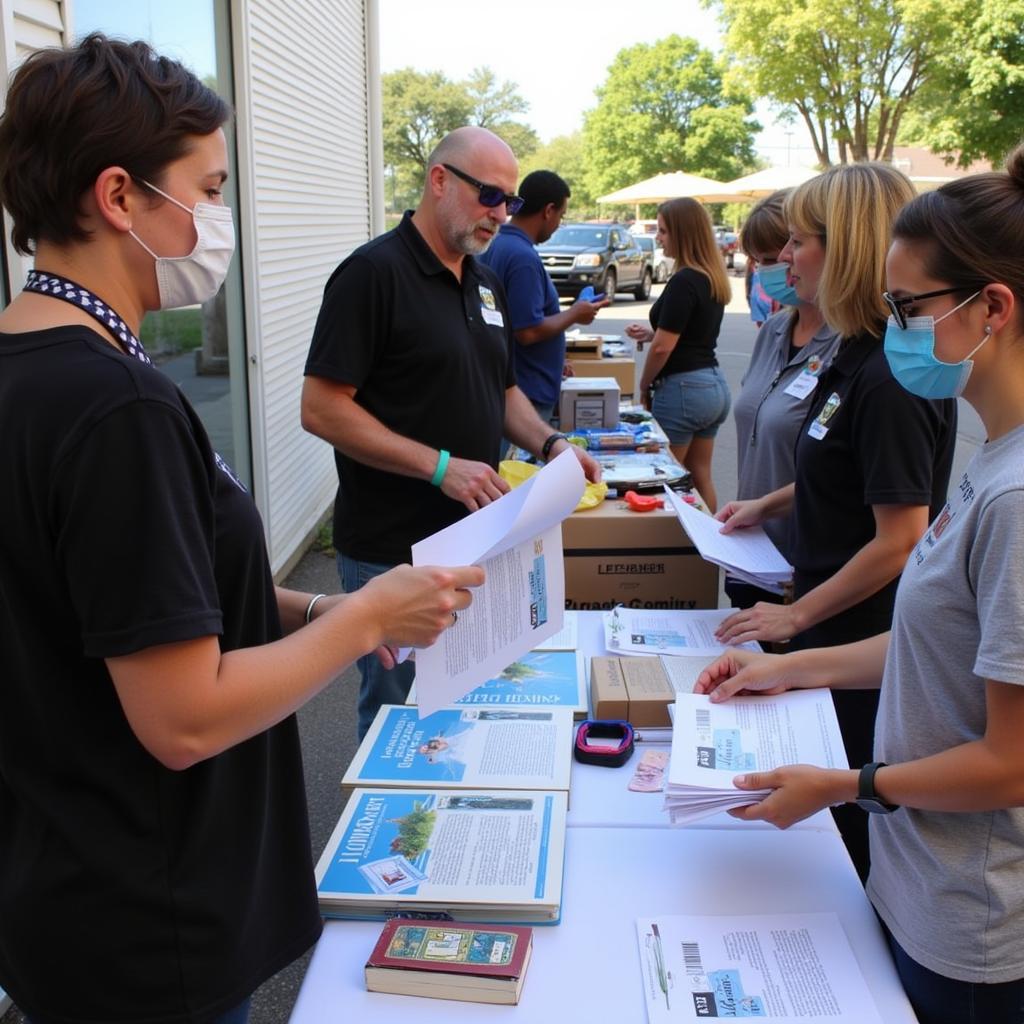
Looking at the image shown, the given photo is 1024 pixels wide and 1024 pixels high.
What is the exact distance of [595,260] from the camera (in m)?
21.6

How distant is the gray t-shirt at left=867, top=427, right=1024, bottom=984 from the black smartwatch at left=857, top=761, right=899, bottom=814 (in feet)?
0.15

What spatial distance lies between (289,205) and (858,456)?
14.6ft

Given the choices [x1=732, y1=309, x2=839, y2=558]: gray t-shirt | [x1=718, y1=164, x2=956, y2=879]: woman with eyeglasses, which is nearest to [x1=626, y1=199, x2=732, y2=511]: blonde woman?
[x1=732, y1=309, x2=839, y2=558]: gray t-shirt

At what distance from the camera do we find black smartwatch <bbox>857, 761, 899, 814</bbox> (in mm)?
1369

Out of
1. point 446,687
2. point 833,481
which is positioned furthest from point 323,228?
point 446,687

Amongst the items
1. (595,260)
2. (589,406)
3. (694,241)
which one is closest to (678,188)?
(595,260)

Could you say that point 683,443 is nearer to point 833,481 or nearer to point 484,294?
point 484,294

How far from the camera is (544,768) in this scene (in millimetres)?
1790

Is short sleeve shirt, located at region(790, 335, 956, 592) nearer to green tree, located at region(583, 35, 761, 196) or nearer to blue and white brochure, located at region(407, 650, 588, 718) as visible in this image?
blue and white brochure, located at region(407, 650, 588, 718)

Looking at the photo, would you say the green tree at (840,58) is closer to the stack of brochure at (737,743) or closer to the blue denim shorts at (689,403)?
the blue denim shorts at (689,403)

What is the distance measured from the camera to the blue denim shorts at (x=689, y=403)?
560cm

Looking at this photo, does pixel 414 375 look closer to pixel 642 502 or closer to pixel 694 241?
pixel 642 502

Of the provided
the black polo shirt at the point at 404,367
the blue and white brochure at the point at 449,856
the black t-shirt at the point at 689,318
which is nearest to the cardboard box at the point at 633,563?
the black polo shirt at the point at 404,367

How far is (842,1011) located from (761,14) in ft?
87.1
